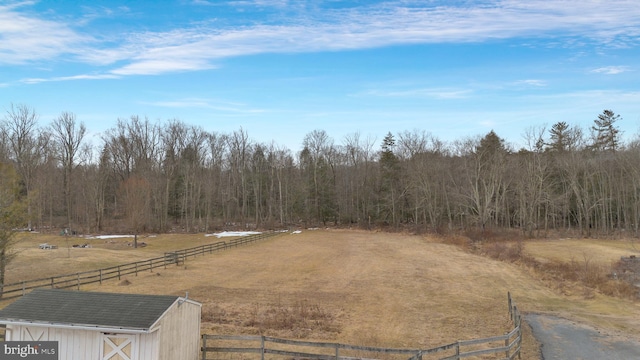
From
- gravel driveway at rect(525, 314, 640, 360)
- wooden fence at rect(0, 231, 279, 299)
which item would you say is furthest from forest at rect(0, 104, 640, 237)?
gravel driveway at rect(525, 314, 640, 360)

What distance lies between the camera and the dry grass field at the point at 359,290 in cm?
1866

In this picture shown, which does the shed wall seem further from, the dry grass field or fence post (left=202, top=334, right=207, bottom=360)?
the dry grass field

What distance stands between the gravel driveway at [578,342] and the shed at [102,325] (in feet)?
42.2

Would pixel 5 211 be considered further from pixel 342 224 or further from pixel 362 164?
pixel 362 164

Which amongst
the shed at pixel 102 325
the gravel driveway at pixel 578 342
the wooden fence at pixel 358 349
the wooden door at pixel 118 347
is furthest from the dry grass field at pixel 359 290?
the wooden door at pixel 118 347

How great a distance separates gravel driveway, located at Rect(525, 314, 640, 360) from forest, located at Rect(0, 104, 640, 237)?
42.0 m

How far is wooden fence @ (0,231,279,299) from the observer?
24531mm

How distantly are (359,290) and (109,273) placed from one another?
17.2m

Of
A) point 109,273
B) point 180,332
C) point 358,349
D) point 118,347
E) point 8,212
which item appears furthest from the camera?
point 109,273

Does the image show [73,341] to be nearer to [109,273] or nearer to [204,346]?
[204,346]

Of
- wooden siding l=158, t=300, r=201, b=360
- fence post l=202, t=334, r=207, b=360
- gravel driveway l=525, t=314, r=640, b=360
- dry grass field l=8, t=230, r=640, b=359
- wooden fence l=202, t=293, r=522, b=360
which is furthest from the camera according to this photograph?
dry grass field l=8, t=230, r=640, b=359

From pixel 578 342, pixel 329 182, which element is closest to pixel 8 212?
pixel 578 342

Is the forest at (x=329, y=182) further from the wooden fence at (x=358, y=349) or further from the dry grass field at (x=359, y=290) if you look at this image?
the wooden fence at (x=358, y=349)

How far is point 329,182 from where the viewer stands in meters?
Result: 80.9
